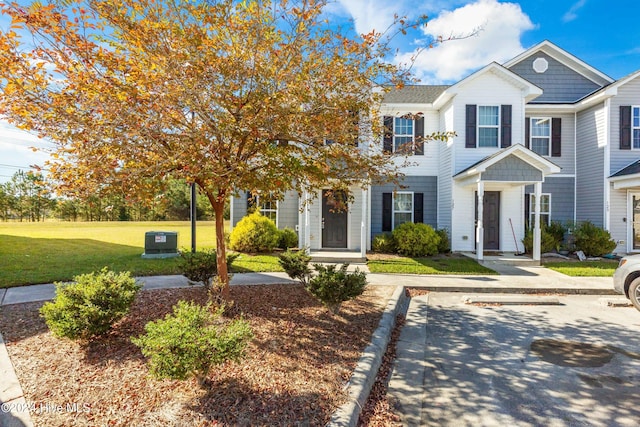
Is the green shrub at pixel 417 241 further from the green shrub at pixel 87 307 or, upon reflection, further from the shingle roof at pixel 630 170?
the green shrub at pixel 87 307

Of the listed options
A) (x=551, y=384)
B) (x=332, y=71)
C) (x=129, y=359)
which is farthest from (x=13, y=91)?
(x=551, y=384)

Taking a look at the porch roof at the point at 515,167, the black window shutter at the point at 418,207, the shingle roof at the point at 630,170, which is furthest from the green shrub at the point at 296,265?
the shingle roof at the point at 630,170

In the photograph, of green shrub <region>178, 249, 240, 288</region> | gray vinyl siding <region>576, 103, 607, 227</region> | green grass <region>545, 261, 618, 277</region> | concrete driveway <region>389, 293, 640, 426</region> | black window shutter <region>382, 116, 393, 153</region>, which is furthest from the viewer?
gray vinyl siding <region>576, 103, 607, 227</region>

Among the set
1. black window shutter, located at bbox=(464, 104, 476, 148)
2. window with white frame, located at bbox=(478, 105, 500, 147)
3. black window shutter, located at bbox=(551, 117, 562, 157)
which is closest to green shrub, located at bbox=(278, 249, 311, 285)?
black window shutter, located at bbox=(464, 104, 476, 148)

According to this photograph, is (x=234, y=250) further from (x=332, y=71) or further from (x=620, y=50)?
(x=620, y=50)

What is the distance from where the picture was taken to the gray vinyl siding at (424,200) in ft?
41.5

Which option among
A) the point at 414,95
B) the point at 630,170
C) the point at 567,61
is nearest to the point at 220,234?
the point at 414,95

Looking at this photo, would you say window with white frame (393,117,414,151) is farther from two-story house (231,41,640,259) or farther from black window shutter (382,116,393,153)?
black window shutter (382,116,393,153)

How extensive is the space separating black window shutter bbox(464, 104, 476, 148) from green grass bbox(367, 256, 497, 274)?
4295 millimetres

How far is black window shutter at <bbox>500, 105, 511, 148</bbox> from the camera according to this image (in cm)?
1170

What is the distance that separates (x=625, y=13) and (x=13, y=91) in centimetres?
1598

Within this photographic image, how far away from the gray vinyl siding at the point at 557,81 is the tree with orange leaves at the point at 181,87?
12689mm

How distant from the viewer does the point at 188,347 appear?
244 centimetres

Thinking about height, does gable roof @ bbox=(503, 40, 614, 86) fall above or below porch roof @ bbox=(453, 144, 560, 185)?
above
